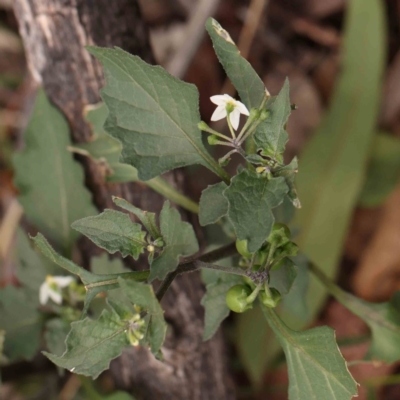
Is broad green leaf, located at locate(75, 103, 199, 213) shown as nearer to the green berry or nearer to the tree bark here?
the tree bark

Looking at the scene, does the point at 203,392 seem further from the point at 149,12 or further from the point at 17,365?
the point at 149,12

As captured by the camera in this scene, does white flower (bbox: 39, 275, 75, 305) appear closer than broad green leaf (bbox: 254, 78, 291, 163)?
No

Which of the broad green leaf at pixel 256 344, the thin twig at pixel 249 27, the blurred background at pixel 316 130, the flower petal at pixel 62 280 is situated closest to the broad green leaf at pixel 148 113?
the flower petal at pixel 62 280

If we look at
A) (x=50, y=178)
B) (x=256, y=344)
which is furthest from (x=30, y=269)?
(x=256, y=344)

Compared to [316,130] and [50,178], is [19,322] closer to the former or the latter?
[50,178]

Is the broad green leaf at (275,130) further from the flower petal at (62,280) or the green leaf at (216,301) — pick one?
the flower petal at (62,280)

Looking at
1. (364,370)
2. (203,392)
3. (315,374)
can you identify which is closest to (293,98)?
(364,370)

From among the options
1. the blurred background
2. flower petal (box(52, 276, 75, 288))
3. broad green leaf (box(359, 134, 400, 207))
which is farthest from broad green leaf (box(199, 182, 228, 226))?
broad green leaf (box(359, 134, 400, 207))
